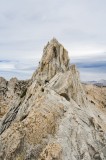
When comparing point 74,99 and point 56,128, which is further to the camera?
point 74,99

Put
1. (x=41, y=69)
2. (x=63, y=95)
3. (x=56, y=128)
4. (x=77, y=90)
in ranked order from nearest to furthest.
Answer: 1. (x=56, y=128)
2. (x=63, y=95)
3. (x=77, y=90)
4. (x=41, y=69)

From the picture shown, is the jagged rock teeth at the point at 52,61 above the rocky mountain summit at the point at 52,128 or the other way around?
above

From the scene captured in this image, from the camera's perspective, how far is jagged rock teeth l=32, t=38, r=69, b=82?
51.0 m

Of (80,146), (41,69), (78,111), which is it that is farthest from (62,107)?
(41,69)

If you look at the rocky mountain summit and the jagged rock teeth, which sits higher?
the jagged rock teeth

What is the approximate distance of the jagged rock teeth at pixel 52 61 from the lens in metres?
51.0

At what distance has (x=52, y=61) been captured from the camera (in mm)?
53406

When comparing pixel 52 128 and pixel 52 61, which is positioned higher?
pixel 52 61

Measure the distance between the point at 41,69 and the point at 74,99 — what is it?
323 inches

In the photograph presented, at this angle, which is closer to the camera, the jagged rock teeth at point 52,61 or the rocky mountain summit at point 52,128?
the rocky mountain summit at point 52,128

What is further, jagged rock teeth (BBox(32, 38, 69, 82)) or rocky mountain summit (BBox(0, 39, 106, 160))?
jagged rock teeth (BBox(32, 38, 69, 82))

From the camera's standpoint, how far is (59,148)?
112ft

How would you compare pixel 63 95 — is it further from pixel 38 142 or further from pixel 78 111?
pixel 38 142

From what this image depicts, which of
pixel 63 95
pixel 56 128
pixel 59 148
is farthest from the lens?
pixel 63 95
